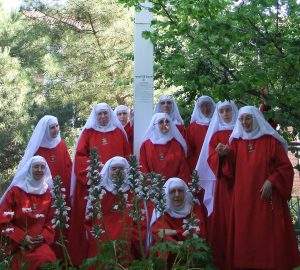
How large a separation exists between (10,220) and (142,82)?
1.96 m

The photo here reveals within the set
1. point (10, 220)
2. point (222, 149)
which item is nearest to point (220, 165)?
point (222, 149)

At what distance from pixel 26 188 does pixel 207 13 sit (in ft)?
7.90

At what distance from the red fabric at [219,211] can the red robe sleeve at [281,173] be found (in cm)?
52

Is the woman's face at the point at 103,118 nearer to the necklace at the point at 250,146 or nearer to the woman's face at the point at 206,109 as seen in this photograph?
the woman's face at the point at 206,109

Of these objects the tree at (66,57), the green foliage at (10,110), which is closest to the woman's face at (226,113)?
the tree at (66,57)

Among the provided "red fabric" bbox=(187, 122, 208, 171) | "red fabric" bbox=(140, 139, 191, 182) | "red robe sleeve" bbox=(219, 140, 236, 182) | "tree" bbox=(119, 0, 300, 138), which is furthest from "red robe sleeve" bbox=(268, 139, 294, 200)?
"red fabric" bbox=(187, 122, 208, 171)

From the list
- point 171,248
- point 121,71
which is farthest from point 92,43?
point 171,248

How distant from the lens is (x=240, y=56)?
4.51m

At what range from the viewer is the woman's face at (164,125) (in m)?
5.65

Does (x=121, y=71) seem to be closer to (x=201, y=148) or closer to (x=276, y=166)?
(x=201, y=148)

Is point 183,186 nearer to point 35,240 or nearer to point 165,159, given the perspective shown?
point 165,159

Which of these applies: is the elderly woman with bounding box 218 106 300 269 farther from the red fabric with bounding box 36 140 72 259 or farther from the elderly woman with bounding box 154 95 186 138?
the red fabric with bounding box 36 140 72 259

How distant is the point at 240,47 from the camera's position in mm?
4359

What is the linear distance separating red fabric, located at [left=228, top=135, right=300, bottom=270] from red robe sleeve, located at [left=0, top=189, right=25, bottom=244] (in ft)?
6.30
